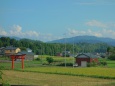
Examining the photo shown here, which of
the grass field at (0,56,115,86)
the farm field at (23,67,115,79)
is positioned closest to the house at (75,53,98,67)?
the farm field at (23,67,115,79)

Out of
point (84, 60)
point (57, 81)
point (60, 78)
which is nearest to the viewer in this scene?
point (57, 81)

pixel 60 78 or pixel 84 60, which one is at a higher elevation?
pixel 84 60

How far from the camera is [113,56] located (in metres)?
85.2

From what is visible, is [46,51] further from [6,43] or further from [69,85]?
[69,85]

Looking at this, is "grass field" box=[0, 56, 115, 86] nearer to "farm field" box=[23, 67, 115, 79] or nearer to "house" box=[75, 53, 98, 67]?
"farm field" box=[23, 67, 115, 79]

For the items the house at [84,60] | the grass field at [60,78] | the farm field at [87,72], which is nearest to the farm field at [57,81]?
the grass field at [60,78]

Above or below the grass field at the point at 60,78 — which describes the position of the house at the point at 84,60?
above

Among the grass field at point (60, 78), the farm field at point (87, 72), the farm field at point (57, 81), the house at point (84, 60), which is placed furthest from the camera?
the house at point (84, 60)

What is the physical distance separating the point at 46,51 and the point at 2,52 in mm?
30631

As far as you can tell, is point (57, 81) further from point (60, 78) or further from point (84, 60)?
point (84, 60)

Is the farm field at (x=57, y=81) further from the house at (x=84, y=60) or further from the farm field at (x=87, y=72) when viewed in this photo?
the house at (x=84, y=60)

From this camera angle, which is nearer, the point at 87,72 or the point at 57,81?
the point at 57,81

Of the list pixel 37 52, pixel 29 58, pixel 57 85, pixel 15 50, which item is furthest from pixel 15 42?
pixel 57 85

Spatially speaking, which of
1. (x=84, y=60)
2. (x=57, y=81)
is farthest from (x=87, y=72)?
(x=84, y=60)
